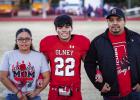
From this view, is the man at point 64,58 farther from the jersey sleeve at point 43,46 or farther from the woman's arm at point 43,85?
the woman's arm at point 43,85

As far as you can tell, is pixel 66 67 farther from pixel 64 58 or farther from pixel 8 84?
pixel 8 84

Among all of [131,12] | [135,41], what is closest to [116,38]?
[135,41]

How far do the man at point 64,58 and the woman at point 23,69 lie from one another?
0.18 meters

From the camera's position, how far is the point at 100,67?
5191mm

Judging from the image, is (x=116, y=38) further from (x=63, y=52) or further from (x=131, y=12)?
(x=131, y=12)

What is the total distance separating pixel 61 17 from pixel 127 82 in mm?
1123

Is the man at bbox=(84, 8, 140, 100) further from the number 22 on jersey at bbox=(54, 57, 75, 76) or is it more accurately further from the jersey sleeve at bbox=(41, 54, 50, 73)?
the jersey sleeve at bbox=(41, 54, 50, 73)

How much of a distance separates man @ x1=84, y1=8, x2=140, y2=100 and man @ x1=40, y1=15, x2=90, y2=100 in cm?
40

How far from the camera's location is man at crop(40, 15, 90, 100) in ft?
17.8

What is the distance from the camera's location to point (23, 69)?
5309 mm

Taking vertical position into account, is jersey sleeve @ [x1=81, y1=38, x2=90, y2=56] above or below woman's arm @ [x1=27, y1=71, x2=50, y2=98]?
above

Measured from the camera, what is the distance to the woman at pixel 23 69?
5.30 metres

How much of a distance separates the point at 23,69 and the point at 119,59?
1.13 metres

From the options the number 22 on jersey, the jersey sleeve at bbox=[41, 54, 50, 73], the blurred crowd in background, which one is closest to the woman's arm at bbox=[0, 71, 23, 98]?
the jersey sleeve at bbox=[41, 54, 50, 73]
